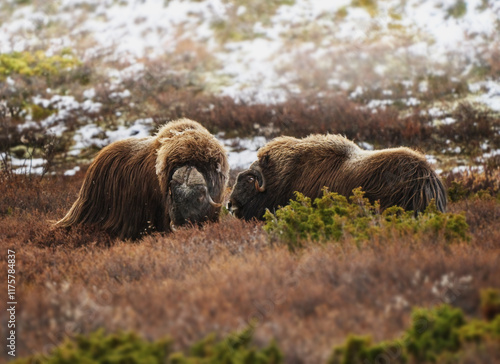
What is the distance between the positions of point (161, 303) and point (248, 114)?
35.0ft

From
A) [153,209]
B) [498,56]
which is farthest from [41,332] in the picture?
[498,56]

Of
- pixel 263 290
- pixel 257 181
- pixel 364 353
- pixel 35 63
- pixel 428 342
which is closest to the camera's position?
pixel 364 353

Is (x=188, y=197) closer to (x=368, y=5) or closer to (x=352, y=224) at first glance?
(x=352, y=224)

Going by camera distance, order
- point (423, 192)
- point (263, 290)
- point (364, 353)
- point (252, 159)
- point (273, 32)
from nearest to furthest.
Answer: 1. point (364, 353)
2. point (263, 290)
3. point (423, 192)
4. point (252, 159)
5. point (273, 32)

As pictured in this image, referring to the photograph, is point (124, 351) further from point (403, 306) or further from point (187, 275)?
point (403, 306)

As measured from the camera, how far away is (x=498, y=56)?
1478 centimetres

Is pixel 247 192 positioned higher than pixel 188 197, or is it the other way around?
pixel 188 197

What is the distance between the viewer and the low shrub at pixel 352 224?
386 centimetres

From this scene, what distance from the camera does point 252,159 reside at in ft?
36.4

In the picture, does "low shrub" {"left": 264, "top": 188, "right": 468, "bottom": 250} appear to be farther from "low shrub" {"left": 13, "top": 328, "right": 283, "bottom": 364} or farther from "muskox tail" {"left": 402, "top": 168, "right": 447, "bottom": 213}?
"low shrub" {"left": 13, "top": 328, "right": 283, "bottom": 364}

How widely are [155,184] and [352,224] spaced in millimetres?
2536

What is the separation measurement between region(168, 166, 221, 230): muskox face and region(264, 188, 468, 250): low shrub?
3.13 ft

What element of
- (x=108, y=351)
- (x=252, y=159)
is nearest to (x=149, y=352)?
(x=108, y=351)

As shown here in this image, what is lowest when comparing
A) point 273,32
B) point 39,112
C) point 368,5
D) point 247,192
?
point 247,192
